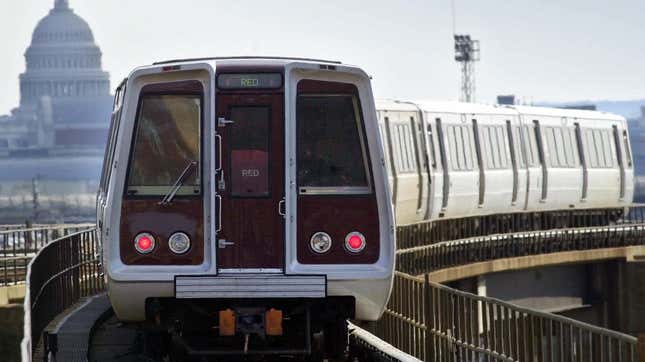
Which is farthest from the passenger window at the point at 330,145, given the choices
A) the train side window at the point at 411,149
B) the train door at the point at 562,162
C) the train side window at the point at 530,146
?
the train door at the point at 562,162

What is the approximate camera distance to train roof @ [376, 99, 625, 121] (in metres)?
39.5

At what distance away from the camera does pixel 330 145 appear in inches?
740

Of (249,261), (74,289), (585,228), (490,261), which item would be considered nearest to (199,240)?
(249,261)

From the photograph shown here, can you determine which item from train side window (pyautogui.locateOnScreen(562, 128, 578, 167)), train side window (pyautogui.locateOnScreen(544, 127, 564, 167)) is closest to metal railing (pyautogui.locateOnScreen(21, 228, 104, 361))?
train side window (pyautogui.locateOnScreen(544, 127, 564, 167))

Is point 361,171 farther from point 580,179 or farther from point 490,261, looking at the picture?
point 580,179

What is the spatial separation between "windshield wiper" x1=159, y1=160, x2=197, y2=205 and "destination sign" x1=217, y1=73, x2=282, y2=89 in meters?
0.78

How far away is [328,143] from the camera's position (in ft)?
61.7

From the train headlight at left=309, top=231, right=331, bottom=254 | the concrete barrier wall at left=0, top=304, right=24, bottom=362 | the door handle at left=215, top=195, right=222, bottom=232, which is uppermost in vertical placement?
the door handle at left=215, top=195, right=222, bottom=232

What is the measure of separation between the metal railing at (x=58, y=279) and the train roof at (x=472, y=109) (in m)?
9.08

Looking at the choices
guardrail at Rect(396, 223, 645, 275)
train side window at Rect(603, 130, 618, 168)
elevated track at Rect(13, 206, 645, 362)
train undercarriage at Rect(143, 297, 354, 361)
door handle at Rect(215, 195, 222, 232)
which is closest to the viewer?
elevated track at Rect(13, 206, 645, 362)

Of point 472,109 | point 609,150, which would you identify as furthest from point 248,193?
point 609,150

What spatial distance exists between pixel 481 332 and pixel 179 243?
9.61ft

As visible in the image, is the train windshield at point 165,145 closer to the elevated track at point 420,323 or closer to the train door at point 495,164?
the elevated track at point 420,323

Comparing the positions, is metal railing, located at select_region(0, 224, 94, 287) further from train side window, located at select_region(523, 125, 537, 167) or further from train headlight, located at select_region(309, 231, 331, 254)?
train headlight, located at select_region(309, 231, 331, 254)
